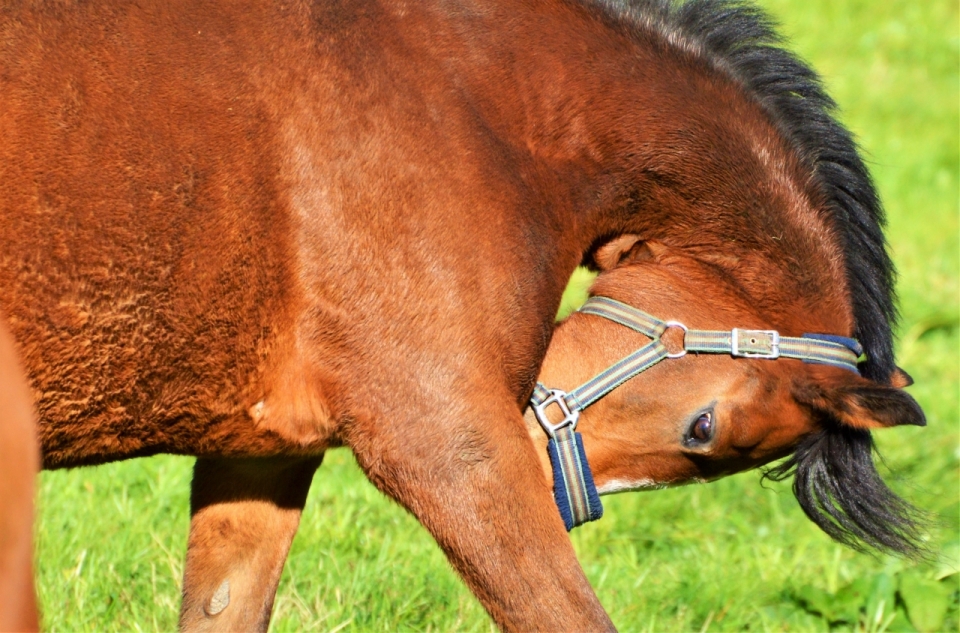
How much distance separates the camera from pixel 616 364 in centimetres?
307

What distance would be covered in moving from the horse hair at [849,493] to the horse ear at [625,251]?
2.18ft

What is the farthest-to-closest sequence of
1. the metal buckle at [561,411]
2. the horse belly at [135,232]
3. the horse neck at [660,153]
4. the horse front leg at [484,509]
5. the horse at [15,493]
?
the metal buckle at [561,411] → the horse neck at [660,153] → the horse front leg at [484,509] → the horse belly at [135,232] → the horse at [15,493]

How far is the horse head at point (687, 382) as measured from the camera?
3074 millimetres

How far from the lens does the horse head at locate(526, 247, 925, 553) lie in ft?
10.1

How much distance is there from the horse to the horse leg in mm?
1748

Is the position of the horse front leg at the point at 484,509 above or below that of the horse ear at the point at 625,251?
below

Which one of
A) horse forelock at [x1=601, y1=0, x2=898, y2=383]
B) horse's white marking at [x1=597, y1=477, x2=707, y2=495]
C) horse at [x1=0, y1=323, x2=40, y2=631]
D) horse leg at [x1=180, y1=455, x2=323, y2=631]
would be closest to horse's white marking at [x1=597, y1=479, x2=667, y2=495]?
horse's white marking at [x1=597, y1=477, x2=707, y2=495]

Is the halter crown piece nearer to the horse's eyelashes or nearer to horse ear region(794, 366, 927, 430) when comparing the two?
horse ear region(794, 366, 927, 430)

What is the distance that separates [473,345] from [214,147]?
2.33 feet

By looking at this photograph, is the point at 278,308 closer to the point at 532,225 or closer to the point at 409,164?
the point at 409,164

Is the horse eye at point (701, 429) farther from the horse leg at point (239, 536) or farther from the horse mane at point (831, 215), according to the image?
the horse leg at point (239, 536)

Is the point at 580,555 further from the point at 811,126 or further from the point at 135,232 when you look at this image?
the point at 135,232

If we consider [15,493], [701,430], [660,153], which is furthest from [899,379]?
[15,493]

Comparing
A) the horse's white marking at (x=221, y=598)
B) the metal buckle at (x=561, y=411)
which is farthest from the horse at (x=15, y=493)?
the horse's white marking at (x=221, y=598)
